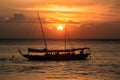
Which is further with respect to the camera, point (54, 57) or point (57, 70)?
point (54, 57)

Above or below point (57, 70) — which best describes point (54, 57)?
above

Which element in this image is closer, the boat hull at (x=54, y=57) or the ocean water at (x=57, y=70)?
the ocean water at (x=57, y=70)

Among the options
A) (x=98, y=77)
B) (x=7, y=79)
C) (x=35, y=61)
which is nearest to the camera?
(x=7, y=79)

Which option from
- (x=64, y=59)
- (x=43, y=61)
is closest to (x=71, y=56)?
(x=64, y=59)

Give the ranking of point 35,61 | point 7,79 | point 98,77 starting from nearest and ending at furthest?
point 7,79
point 98,77
point 35,61

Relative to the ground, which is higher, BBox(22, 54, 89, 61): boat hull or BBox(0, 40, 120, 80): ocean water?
BBox(22, 54, 89, 61): boat hull

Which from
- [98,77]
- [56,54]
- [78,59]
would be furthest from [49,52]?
[98,77]

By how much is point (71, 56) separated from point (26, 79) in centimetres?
3387

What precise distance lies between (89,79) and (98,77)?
3130 millimetres

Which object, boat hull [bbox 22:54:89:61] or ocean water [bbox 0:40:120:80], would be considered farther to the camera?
boat hull [bbox 22:54:89:61]

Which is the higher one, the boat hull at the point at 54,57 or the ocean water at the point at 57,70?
the boat hull at the point at 54,57

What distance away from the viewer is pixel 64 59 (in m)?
77.9

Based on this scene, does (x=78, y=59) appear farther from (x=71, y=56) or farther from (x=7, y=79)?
(x=7, y=79)

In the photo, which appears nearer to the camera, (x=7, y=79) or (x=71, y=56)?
(x=7, y=79)
